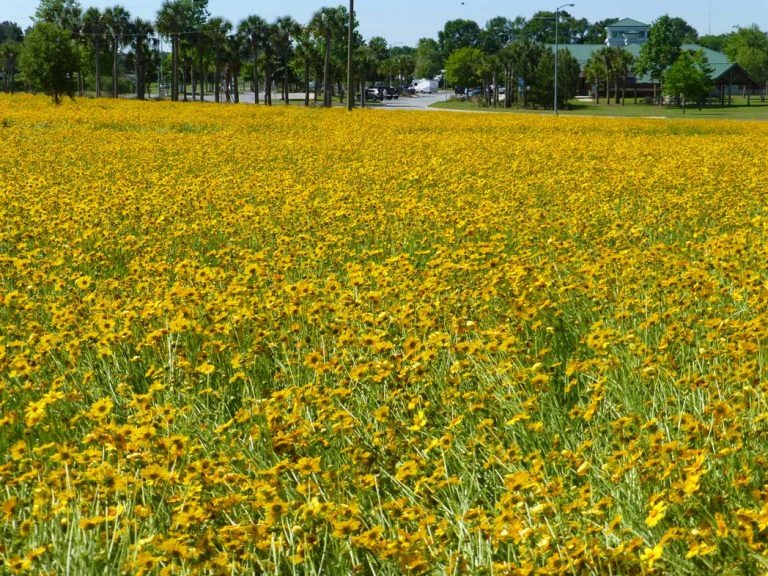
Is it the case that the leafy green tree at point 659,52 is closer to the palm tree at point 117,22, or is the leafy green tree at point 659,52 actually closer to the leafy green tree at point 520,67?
the leafy green tree at point 520,67

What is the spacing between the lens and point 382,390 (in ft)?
13.0

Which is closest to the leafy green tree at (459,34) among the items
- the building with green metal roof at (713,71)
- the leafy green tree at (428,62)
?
the leafy green tree at (428,62)

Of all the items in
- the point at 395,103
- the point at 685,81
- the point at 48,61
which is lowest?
the point at 48,61

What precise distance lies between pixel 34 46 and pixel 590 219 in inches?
1544

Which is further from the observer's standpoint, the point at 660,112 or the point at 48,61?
the point at 660,112

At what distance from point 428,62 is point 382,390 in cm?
17639

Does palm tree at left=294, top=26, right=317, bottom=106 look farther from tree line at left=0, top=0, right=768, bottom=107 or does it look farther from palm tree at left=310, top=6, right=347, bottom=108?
palm tree at left=310, top=6, right=347, bottom=108

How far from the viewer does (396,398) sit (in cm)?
366

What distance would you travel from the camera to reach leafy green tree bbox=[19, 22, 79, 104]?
4075 cm

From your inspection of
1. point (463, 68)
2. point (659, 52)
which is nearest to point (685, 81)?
point (659, 52)

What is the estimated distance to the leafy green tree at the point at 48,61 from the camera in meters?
40.8

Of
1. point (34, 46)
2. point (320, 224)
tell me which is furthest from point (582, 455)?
point (34, 46)

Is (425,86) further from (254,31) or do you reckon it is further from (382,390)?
(382,390)

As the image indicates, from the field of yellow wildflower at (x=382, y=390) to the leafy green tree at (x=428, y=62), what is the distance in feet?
557
